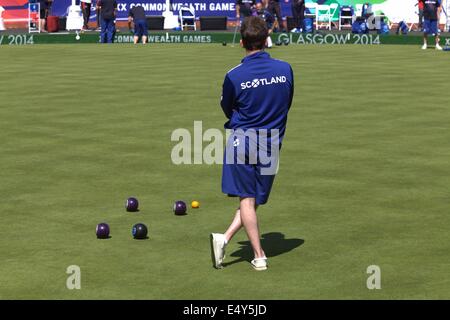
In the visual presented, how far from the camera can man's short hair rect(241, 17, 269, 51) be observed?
895cm

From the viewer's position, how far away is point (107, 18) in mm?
42406

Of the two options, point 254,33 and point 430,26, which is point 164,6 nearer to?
point 430,26

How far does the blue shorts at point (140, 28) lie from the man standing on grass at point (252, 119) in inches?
1336

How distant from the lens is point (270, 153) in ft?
30.1

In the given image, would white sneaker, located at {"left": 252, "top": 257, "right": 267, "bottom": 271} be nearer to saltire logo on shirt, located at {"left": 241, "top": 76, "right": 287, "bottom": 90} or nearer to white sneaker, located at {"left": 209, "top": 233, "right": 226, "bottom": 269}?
white sneaker, located at {"left": 209, "top": 233, "right": 226, "bottom": 269}

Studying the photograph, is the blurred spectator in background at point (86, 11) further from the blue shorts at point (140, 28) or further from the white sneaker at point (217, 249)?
the white sneaker at point (217, 249)

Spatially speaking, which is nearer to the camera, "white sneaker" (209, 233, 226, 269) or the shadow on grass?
"white sneaker" (209, 233, 226, 269)

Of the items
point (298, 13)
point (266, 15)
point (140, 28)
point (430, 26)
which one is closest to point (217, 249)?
point (430, 26)

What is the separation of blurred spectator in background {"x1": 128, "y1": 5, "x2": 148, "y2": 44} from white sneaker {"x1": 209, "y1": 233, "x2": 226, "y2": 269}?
32941mm

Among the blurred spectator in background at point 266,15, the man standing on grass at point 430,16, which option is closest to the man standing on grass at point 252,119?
the man standing on grass at point 430,16

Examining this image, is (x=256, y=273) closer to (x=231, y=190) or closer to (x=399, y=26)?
(x=231, y=190)

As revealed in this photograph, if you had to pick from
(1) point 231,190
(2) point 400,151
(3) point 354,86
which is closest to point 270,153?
(1) point 231,190

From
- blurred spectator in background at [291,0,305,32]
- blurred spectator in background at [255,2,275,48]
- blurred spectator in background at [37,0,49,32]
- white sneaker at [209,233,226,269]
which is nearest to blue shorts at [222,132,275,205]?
white sneaker at [209,233,226,269]

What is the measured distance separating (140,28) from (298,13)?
7462 mm
